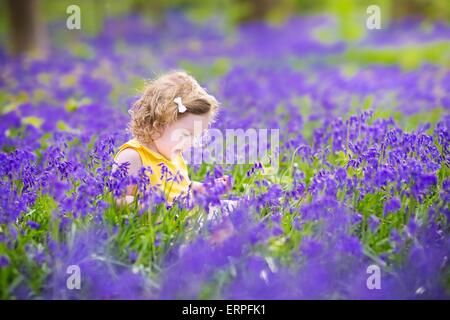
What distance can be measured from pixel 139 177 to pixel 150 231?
12.5 inches

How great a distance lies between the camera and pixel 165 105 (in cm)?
350

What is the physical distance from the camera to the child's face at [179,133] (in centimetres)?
352

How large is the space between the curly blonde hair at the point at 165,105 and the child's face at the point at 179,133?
0.03 meters

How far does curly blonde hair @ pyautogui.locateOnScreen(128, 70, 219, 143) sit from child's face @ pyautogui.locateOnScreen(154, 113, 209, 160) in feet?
0.10

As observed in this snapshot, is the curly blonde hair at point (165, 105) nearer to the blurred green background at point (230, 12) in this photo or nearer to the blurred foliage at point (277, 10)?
the blurred green background at point (230, 12)

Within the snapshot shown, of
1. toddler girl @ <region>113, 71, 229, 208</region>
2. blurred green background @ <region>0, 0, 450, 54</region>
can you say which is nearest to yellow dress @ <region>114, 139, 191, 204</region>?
toddler girl @ <region>113, 71, 229, 208</region>

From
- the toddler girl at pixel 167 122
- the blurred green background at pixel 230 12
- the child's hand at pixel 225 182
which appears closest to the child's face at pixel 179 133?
the toddler girl at pixel 167 122

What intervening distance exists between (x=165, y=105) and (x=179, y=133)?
189 mm

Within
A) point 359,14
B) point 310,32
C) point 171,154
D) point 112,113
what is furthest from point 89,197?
point 359,14

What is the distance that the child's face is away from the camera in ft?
11.6

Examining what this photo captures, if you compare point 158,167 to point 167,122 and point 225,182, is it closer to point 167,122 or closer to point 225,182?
point 167,122

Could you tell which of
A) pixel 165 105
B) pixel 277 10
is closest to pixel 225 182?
pixel 165 105

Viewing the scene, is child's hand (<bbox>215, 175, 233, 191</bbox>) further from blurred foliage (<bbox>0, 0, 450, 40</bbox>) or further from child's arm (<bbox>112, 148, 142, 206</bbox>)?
blurred foliage (<bbox>0, 0, 450, 40</bbox>)
